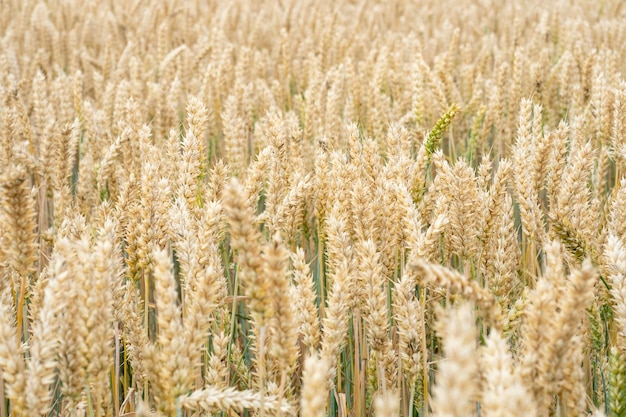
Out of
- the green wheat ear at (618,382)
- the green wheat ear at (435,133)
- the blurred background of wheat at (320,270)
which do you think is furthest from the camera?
the green wheat ear at (435,133)

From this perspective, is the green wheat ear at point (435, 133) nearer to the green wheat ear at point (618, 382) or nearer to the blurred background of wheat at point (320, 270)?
the blurred background of wheat at point (320, 270)

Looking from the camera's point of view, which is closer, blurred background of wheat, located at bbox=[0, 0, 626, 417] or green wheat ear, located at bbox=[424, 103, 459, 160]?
blurred background of wheat, located at bbox=[0, 0, 626, 417]

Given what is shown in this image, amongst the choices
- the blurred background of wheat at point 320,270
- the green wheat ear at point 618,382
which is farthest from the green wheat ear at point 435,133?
the green wheat ear at point 618,382

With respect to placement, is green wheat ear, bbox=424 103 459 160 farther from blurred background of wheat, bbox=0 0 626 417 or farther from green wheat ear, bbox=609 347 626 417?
green wheat ear, bbox=609 347 626 417

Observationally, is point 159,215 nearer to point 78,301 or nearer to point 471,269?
point 78,301

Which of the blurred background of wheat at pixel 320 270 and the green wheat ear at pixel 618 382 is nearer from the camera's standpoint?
the blurred background of wheat at pixel 320 270

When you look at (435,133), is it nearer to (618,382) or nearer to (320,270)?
(320,270)

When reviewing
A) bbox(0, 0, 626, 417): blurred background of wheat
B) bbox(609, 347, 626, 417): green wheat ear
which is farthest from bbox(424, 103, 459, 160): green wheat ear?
bbox(609, 347, 626, 417): green wheat ear

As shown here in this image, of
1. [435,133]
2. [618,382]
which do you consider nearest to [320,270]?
[435,133]

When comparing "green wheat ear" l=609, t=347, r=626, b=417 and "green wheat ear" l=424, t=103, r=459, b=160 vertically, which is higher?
"green wheat ear" l=424, t=103, r=459, b=160

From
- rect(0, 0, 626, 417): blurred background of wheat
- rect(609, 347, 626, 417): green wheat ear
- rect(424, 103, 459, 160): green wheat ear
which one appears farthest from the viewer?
rect(424, 103, 459, 160): green wheat ear

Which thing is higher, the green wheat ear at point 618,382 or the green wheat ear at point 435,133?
the green wheat ear at point 435,133

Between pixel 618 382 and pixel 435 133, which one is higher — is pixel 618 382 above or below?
below

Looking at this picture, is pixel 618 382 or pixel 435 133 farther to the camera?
pixel 435 133
